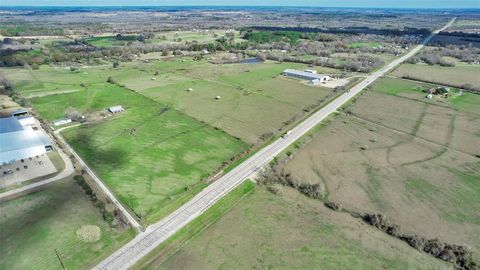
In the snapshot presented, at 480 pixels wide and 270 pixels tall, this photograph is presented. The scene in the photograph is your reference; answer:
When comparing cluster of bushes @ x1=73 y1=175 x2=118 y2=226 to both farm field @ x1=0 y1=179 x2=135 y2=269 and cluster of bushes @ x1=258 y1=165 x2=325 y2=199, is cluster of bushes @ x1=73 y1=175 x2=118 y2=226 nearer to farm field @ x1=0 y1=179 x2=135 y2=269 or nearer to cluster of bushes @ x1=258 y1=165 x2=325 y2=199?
farm field @ x1=0 y1=179 x2=135 y2=269

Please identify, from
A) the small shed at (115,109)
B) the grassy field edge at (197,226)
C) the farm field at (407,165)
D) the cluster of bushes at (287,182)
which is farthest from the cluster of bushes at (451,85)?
the small shed at (115,109)

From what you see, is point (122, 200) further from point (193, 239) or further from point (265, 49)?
point (265, 49)

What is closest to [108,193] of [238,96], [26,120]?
[26,120]

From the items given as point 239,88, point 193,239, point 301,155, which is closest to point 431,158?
point 301,155

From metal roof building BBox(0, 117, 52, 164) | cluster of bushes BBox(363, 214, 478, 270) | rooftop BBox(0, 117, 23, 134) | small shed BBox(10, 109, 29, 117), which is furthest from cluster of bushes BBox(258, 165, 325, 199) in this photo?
small shed BBox(10, 109, 29, 117)

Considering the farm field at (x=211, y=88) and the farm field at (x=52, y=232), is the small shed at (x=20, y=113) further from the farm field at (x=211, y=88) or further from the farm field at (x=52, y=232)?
the farm field at (x=52, y=232)

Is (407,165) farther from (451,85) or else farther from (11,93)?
(11,93)
